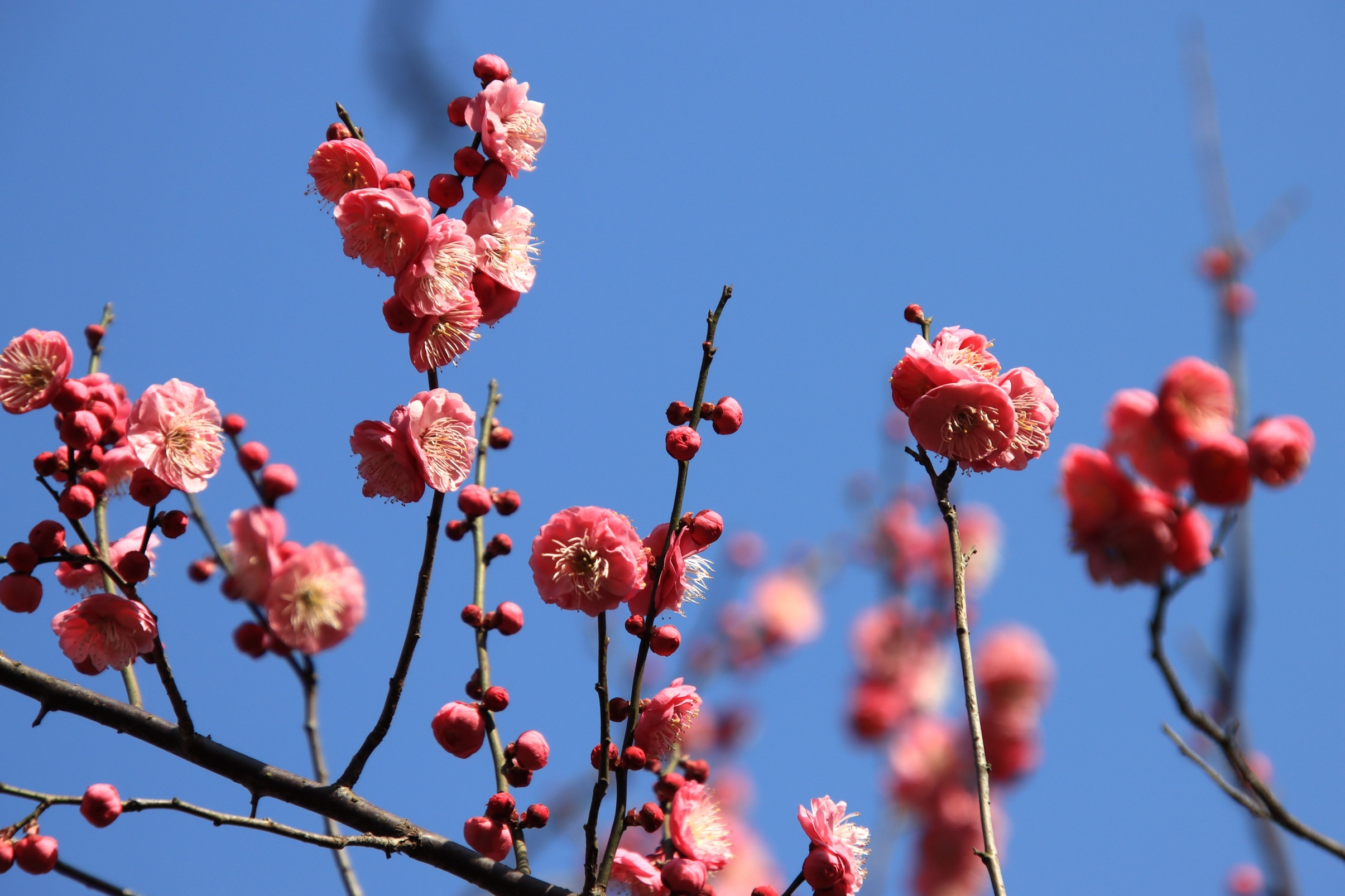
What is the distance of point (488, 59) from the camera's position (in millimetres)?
1968

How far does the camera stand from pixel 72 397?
195 centimetres

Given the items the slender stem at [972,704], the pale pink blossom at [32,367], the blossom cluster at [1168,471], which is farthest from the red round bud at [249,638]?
the blossom cluster at [1168,471]

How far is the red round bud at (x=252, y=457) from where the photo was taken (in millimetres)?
2188

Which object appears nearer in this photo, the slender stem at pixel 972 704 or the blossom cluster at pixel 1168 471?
the slender stem at pixel 972 704

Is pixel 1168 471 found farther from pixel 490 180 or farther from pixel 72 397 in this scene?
pixel 72 397

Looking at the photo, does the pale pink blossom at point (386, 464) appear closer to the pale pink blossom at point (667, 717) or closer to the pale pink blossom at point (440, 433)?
the pale pink blossom at point (440, 433)

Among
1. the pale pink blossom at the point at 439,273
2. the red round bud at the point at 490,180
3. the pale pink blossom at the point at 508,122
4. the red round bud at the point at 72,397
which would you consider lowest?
the red round bud at the point at 72,397

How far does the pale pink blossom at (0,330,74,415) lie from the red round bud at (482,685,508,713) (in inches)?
43.7

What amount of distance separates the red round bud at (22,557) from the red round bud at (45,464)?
0.51 feet

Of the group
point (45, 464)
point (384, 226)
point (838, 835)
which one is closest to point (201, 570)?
point (45, 464)

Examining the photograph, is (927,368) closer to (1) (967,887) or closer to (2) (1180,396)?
(2) (1180,396)

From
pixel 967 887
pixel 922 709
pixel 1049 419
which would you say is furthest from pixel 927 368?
pixel 922 709

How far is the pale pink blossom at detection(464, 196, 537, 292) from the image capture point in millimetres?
1838

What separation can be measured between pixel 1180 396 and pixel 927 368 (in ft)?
5.14
